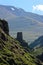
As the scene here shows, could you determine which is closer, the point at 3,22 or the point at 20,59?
the point at 20,59

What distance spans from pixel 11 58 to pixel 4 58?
3272mm

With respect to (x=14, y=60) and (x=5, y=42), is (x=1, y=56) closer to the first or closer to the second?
(x=14, y=60)

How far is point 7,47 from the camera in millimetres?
159375

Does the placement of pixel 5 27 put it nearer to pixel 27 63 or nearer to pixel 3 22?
pixel 3 22

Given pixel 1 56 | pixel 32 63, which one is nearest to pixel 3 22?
pixel 32 63

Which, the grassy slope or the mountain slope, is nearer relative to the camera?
the grassy slope

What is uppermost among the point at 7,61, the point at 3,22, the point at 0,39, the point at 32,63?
the point at 3,22

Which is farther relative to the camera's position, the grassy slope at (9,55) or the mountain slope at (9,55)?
the mountain slope at (9,55)

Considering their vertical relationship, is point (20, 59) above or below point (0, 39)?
below

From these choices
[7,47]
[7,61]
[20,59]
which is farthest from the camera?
[7,47]

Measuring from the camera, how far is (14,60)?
456 ft

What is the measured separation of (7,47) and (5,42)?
6413mm

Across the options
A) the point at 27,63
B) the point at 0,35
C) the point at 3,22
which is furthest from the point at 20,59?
the point at 3,22

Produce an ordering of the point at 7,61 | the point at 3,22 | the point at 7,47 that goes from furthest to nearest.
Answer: the point at 3,22 < the point at 7,47 < the point at 7,61
